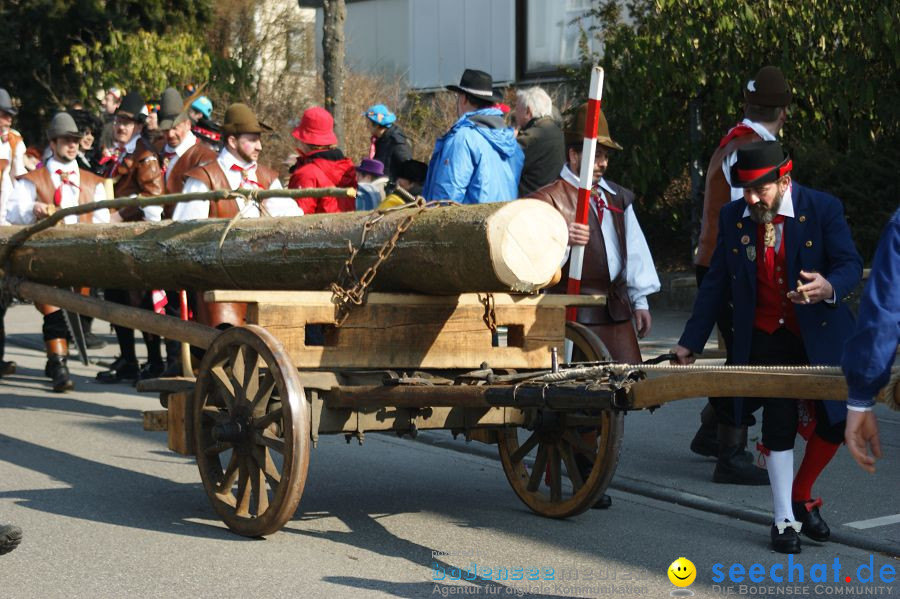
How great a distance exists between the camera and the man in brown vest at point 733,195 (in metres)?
6.84

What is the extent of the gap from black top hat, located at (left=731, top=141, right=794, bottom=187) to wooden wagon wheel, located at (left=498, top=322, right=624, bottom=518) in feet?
3.46

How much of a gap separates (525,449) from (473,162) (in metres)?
1.88

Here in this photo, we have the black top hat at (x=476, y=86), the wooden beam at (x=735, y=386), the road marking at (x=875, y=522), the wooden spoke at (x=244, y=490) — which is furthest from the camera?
the black top hat at (x=476, y=86)

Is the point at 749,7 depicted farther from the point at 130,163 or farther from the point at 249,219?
the point at 249,219

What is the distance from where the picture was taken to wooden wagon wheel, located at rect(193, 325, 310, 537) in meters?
5.39

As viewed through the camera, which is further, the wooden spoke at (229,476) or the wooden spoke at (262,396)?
the wooden spoke at (229,476)

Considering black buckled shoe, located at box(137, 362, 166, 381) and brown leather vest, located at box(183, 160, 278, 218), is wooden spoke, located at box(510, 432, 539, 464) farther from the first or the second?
black buckled shoe, located at box(137, 362, 166, 381)

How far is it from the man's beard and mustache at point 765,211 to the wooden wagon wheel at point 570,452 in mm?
928

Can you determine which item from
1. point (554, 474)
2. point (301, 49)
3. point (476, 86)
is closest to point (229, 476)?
point (554, 474)

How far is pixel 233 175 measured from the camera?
8.63 meters

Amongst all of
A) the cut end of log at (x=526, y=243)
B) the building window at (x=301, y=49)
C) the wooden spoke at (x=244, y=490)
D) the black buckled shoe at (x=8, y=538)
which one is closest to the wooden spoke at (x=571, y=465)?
the cut end of log at (x=526, y=243)

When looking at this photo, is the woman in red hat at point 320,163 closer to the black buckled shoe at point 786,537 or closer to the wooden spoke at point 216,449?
the wooden spoke at point 216,449

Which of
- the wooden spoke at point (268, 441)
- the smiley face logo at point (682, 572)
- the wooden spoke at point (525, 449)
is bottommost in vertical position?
the smiley face logo at point (682, 572)

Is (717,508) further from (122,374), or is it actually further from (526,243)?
(122,374)
